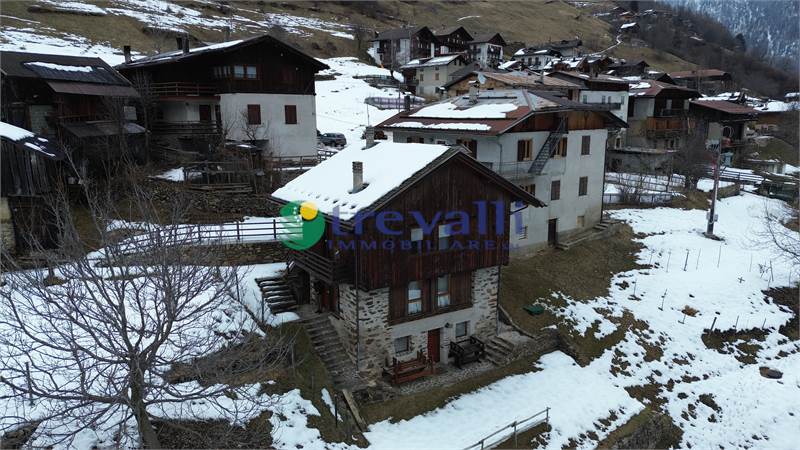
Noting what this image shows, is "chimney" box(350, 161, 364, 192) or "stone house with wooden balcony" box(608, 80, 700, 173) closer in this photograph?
"chimney" box(350, 161, 364, 192)

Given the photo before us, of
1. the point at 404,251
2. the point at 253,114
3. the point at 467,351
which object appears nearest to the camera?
the point at 404,251

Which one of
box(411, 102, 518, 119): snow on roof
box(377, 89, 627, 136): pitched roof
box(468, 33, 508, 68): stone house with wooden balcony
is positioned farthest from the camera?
box(468, 33, 508, 68): stone house with wooden balcony

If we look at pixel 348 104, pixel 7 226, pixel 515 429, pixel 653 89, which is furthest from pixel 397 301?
pixel 653 89

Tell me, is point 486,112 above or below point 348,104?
above

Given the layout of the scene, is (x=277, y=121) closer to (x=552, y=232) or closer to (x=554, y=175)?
(x=554, y=175)

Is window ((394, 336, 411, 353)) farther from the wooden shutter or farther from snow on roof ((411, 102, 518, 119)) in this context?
snow on roof ((411, 102, 518, 119))

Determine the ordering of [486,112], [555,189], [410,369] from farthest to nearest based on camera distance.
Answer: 1. [555,189]
2. [486,112]
3. [410,369]

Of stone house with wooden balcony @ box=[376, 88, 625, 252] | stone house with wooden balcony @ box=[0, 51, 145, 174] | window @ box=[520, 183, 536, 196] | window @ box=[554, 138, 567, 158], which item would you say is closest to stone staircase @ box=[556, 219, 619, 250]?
stone house with wooden balcony @ box=[376, 88, 625, 252]
